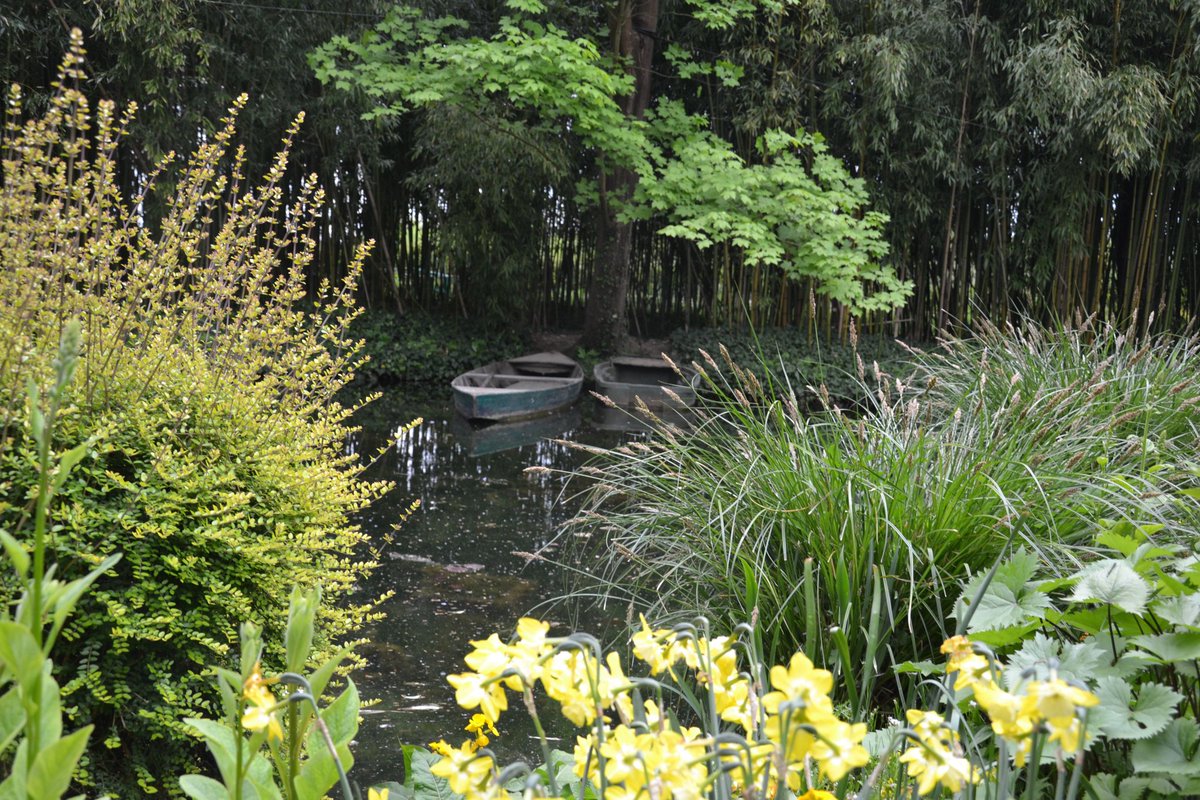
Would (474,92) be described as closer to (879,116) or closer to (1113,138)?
(879,116)

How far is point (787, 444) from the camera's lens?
2.53m

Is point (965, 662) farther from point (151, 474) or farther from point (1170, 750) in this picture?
point (151, 474)

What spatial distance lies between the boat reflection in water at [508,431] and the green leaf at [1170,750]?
228 inches

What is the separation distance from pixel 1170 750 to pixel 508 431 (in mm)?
6671

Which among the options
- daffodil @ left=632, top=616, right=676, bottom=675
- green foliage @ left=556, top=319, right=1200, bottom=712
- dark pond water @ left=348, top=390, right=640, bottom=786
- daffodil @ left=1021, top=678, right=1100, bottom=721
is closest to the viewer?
daffodil @ left=1021, top=678, right=1100, bottom=721

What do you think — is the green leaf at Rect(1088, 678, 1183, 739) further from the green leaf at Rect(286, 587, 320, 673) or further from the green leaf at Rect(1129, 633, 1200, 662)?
the green leaf at Rect(286, 587, 320, 673)

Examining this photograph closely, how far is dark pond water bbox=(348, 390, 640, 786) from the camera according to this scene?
2.95 m

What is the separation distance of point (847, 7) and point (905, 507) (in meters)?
8.31

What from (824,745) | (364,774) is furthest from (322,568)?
(824,745)

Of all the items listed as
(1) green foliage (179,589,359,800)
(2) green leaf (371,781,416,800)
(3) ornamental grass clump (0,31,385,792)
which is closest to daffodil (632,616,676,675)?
(1) green foliage (179,589,359,800)

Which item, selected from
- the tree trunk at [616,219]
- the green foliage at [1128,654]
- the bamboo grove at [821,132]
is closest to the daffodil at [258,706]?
the green foliage at [1128,654]

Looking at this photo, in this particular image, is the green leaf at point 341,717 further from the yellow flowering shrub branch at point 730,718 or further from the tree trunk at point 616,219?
the tree trunk at point 616,219

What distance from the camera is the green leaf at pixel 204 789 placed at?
0.96 meters

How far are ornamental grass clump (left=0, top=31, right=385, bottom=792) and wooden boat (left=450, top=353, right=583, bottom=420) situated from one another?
17.6 ft
